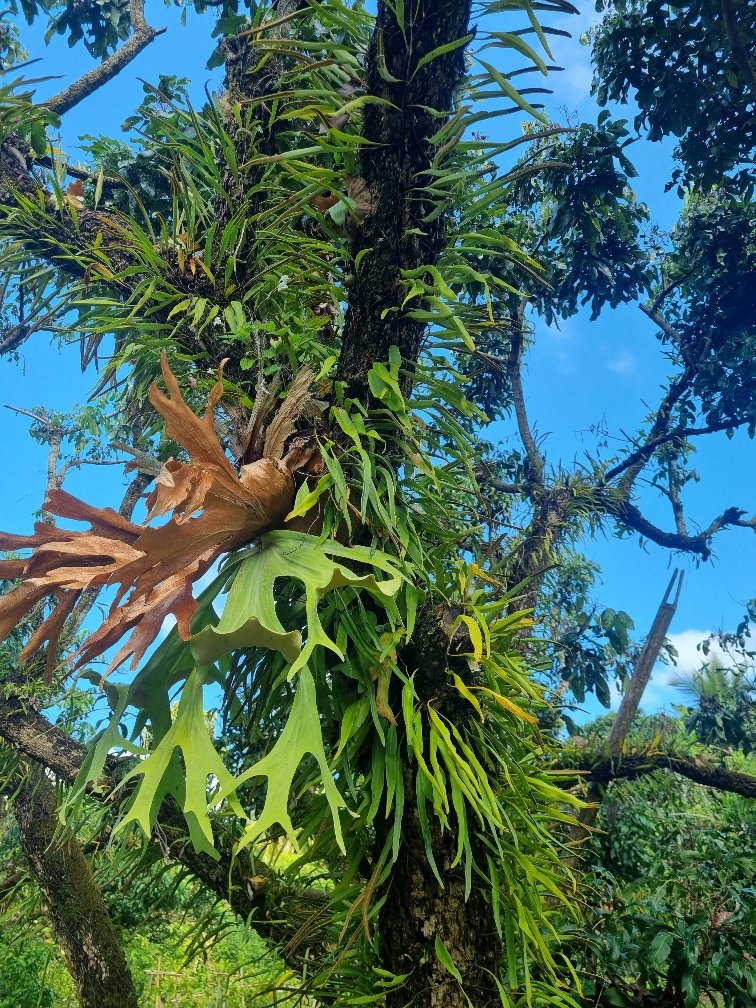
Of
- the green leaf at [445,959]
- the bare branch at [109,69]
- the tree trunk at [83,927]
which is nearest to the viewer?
the green leaf at [445,959]

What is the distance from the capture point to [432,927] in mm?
836

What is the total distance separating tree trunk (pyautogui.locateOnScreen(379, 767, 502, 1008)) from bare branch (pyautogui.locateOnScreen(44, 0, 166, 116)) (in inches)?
80.8

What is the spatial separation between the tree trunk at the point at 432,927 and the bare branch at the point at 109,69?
2.05 m

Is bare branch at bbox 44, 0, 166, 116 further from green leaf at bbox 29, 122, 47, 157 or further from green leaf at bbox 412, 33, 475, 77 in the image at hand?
green leaf at bbox 412, 33, 475, 77

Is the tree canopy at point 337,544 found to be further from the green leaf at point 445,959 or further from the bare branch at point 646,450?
the bare branch at point 646,450

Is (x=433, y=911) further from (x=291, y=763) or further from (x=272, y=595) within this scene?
(x=272, y=595)

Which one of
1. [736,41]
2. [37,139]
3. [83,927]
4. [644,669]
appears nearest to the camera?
[37,139]

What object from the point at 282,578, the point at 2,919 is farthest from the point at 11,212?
the point at 2,919

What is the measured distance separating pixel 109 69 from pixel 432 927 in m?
2.62

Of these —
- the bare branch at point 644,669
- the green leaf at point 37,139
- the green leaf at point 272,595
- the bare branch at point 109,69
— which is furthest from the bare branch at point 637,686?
the bare branch at point 109,69

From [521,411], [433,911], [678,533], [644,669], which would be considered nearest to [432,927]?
[433,911]

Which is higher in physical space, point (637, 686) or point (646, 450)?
point (646, 450)

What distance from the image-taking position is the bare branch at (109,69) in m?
2.22

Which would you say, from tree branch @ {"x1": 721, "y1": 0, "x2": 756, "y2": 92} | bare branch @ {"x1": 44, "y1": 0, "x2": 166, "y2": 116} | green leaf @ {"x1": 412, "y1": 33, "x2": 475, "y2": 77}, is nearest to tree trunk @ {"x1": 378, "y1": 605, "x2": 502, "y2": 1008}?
green leaf @ {"x1": 412, "y1": 33, "x2": 475, "y2": 77}
